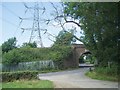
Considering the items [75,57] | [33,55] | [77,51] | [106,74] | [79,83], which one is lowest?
[79,83]

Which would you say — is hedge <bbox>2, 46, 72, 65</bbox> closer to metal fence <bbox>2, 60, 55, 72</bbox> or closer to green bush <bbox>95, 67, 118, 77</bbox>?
metal fence <bbox>2, 60, 55, 72</bbox>

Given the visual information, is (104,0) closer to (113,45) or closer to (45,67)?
(113,45)

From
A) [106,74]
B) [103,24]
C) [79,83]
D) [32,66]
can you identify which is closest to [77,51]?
[32,66]

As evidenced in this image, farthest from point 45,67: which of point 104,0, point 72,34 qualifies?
point 104,0

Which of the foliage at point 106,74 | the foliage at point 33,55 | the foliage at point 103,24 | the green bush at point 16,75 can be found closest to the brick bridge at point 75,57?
the foliage at point 33,55

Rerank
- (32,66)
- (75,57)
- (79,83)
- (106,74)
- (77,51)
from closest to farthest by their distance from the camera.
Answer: (79,83), (106,74), (32,66), (75,57), (77,51)

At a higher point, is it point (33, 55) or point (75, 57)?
point (33, 55)

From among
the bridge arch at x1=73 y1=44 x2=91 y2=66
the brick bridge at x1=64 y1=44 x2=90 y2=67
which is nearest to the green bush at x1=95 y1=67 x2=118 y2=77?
the brick bridge at x1=64 y1=44 x2=90 y2=67

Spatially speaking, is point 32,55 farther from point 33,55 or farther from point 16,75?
point 16,75

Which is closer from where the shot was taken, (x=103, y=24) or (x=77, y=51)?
(x=103, y=24)

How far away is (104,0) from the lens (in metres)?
10.6

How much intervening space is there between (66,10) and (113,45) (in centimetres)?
939

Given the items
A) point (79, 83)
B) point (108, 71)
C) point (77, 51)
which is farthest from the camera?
point (77, 51)

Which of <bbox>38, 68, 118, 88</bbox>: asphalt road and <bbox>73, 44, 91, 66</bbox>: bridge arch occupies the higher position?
<bbox>73, 44, 91, 66</bbox>: bridge arch
